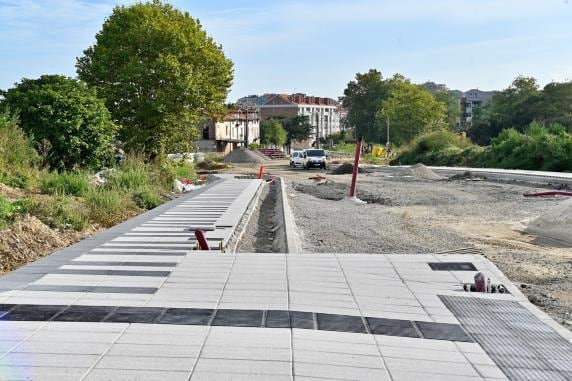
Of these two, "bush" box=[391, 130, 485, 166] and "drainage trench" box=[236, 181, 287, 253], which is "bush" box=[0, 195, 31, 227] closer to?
"drainage trench" box=[236, 181, 287, 253]

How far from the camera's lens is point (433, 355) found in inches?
185

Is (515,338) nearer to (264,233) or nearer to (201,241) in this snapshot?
(201,241)

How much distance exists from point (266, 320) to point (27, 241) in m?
5.18

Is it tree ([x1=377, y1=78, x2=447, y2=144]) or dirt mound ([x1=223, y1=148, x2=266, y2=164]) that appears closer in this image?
dirt mound ([x1=223, y1=148, x2=266, y2=164])

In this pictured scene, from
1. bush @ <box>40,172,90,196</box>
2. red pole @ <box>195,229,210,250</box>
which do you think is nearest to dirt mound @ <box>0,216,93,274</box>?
red pole @ <box>195,229,210,250</box>

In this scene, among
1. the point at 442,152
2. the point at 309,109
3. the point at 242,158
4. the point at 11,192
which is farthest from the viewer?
the point at 309,109

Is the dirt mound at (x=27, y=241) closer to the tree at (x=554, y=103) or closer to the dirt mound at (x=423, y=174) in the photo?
the dirt mound at (x=423, y=174)

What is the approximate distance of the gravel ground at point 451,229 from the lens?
871cm

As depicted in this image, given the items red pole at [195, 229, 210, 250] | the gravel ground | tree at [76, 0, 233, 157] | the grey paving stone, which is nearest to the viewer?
the grey paving stone

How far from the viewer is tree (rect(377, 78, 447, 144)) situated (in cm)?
7062

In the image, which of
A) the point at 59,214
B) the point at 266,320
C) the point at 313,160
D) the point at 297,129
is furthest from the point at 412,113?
the point at 266,320

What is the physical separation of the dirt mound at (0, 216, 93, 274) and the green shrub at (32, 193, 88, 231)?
1.31 feet

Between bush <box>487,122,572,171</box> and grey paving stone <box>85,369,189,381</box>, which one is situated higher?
bush <box>487,122,572,171</box>

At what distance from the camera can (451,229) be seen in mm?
14117
